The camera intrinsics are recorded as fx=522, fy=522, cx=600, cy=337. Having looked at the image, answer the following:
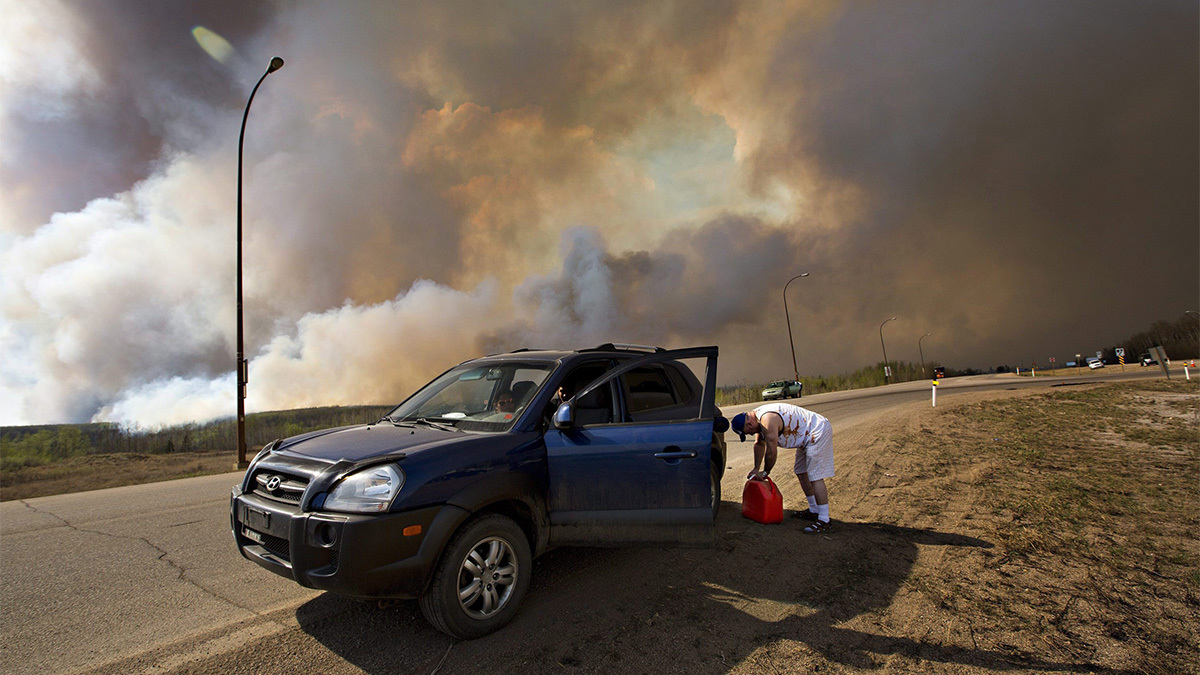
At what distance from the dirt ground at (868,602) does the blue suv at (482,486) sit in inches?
17.4

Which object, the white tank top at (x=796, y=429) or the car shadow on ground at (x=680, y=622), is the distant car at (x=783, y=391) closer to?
the white tank top at (x=796, y=429)

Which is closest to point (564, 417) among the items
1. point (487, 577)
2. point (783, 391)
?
point (487, 577)

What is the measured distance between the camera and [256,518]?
312 centimetres

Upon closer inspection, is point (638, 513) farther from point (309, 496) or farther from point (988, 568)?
point (988, 568)

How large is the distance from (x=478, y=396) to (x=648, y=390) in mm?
1485

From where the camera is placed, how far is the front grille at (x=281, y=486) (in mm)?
3023

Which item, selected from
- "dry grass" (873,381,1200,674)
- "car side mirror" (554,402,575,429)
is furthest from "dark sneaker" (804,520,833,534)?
"car side mirror" (554,402,575,429)

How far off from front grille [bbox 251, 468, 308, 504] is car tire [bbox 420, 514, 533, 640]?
93cm

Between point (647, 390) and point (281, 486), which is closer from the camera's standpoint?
point (281, 486)

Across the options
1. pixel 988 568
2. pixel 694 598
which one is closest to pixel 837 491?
pixel 988 568

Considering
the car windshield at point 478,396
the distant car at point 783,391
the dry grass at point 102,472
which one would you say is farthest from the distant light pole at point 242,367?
the distant car at point 783,391

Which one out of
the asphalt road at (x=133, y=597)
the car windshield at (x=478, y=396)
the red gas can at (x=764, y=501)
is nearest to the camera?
the asphalt road at (x=133, y=597)

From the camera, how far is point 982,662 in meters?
2.85

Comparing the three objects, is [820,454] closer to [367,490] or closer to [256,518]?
[367,490]
